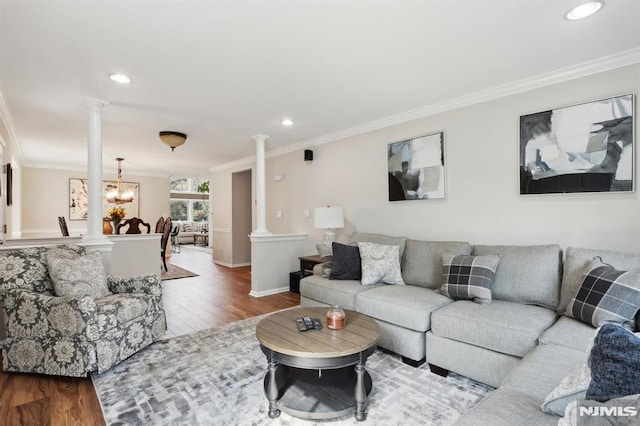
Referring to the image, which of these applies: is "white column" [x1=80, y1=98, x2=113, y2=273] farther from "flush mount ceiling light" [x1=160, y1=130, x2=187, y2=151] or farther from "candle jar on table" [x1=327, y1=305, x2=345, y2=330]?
"candle jar on table" [x1=327, y1=305, x2=345, y2=330]

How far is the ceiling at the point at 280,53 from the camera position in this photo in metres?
1.89

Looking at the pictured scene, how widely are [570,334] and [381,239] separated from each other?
203cm

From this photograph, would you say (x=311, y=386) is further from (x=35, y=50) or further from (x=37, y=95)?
(x=37, y=95)

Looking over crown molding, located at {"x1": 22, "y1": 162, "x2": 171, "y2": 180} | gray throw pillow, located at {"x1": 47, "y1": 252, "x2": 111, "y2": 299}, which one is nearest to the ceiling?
gray throw pillow, located at {"x1": 47, "y1": 252, "x2": 111, "y2": 299}

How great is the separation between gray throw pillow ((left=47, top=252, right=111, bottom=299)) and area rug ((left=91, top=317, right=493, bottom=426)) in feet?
2.17

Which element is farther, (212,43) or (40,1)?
(212,43)

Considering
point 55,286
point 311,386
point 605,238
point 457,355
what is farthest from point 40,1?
point 605,238

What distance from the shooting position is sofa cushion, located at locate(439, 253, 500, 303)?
2545 millimetres

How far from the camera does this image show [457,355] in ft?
7.48

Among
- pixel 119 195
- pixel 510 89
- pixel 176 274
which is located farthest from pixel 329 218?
pixel 119 195

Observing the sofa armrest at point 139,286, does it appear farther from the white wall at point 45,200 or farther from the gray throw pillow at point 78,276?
the white wall at point 45,200

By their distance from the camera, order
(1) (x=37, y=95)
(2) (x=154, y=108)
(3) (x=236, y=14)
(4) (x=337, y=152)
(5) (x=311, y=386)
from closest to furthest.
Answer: (3) (x=236, y=14) < (5) (x=311, y=386) < (1) (x=37, y=95) < (2) (x=154, y=108) < (4) (x=337, y=152)

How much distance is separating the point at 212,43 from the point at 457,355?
276 cm

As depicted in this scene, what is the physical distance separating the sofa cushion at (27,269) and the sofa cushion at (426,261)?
3136 mm
